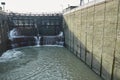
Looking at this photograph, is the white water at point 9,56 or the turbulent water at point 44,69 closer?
the turbulent water at point 44,69

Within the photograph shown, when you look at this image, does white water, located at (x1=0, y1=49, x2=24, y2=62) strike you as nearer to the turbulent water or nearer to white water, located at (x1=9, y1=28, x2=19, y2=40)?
the turbulent water

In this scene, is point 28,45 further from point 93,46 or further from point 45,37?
point 93,46

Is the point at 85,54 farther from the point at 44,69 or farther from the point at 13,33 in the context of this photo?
the point at 13,33

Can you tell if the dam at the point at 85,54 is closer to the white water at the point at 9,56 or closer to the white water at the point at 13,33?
the white water at the point at 9,56

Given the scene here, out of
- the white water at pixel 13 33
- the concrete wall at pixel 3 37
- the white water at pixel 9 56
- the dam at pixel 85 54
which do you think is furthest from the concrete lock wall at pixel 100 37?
the white water at pixel 13 33

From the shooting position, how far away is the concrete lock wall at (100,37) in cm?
1368

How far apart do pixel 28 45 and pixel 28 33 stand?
307 cm

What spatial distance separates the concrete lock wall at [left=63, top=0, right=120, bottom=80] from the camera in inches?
539

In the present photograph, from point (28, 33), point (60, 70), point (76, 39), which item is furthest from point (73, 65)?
point (28, 33)

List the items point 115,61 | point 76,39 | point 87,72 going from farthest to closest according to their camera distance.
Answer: point 76,39
point 87,72
point 115,61

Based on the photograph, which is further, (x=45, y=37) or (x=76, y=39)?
(x=45, y=37)

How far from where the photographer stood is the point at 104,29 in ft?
51.9

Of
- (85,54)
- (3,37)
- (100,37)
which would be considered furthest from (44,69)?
(3,37)

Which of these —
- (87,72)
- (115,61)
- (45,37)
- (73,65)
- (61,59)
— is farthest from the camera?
(45,37)
